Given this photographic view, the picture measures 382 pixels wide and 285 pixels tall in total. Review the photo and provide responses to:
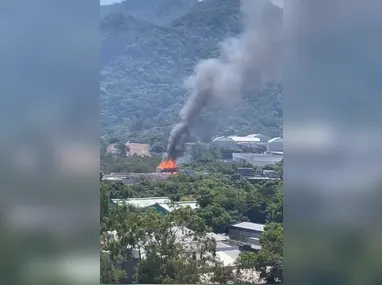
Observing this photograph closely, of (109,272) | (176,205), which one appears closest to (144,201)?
(176,205)

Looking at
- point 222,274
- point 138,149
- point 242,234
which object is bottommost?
point 222,274

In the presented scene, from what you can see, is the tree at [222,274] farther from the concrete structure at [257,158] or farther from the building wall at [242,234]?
the concrete structure at [257,158]

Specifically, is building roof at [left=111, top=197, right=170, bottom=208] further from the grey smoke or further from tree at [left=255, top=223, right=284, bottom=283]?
tree at [left=255, top=223, right=284, bottom=283]

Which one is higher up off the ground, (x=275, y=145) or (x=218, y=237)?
(x=275, y=145)

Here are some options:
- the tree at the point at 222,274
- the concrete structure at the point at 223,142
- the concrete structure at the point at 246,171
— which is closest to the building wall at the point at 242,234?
the tree at the point at 222,274

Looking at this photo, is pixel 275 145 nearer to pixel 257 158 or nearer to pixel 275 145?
pixel 275 145
